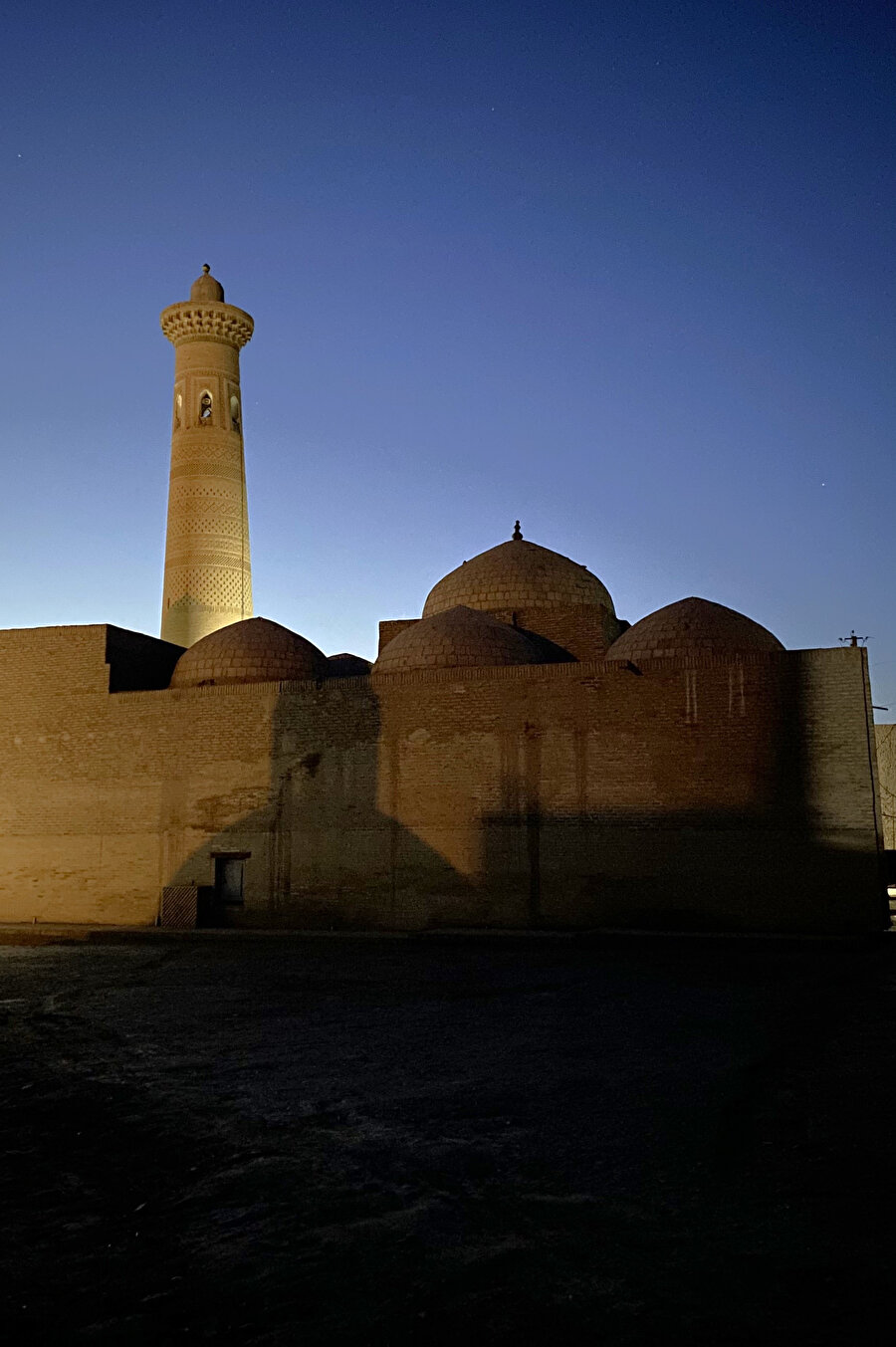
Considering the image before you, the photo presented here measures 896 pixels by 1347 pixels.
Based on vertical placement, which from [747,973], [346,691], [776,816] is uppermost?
[346,691]

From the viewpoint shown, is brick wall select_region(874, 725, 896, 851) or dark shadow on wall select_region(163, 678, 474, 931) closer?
dark shadow on wall select_region(163, 678, 474, 931)

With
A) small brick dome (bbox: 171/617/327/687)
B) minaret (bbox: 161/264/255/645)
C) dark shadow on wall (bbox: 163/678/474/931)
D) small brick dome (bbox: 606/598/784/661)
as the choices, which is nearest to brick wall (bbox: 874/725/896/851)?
small brick dome (bbox: 606/598/784/661)

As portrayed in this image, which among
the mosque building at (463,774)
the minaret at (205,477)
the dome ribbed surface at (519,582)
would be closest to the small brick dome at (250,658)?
the mosque building at (463,774)

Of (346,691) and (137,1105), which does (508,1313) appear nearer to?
(137,1105)

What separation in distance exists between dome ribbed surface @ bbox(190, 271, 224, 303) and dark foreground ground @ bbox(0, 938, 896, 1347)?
1923 cm

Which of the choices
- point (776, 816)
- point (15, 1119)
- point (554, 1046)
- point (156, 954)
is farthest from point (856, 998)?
point (156, 954)

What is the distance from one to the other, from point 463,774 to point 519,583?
415 centimetres

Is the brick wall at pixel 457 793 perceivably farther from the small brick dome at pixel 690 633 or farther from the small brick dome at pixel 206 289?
the small brick dome at pixel 206 289

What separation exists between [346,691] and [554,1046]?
8124mm

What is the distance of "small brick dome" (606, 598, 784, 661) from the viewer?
1349 cm

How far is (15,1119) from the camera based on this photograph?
191 inches

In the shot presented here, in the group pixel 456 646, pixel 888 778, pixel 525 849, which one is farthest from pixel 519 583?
pixel 888 778

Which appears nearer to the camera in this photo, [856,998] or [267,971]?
[856,998]

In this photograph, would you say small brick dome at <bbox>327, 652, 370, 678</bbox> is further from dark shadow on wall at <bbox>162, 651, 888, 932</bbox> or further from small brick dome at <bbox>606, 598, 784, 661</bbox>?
small brick dome at <bbox>606, 598, 784, 661</bbox>
